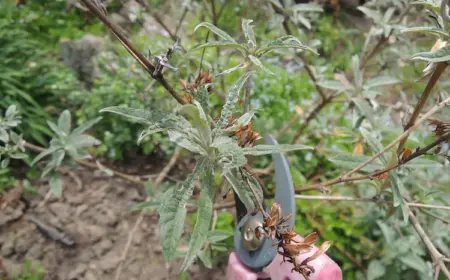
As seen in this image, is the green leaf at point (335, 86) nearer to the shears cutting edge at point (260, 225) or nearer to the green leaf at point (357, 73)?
the green leaf at point (357, 73)

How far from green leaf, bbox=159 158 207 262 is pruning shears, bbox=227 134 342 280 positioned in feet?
0.61

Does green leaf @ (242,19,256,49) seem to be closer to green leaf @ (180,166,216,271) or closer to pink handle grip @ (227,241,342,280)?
green leaf @ (180,166,216,271)

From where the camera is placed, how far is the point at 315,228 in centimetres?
189

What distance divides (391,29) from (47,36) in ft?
8.12

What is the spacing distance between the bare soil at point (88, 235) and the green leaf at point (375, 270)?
1.95 feet

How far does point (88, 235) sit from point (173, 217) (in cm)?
136

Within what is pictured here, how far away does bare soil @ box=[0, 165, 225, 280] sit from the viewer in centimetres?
172

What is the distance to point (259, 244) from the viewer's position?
2.69 feet

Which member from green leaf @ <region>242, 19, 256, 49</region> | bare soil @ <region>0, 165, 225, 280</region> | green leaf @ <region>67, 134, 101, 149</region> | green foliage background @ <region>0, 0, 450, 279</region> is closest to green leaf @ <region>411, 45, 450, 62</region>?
green leaf @ <region>242, 19, 256, 49</region>

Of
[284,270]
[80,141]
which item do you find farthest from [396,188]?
[80,141]

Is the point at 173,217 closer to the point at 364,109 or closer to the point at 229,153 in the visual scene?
the point at 229,153

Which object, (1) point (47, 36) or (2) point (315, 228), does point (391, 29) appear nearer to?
(2) point (315, 228)

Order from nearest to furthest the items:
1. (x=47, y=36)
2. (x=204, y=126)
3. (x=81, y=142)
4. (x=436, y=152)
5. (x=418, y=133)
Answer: (x=204, y=126) → (x=436, y=152) → (x=81, y=142) → (x=418, y=133) → (x=47, y=36)

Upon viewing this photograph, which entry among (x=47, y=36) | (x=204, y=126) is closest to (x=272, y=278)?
(x=204, y=126)
